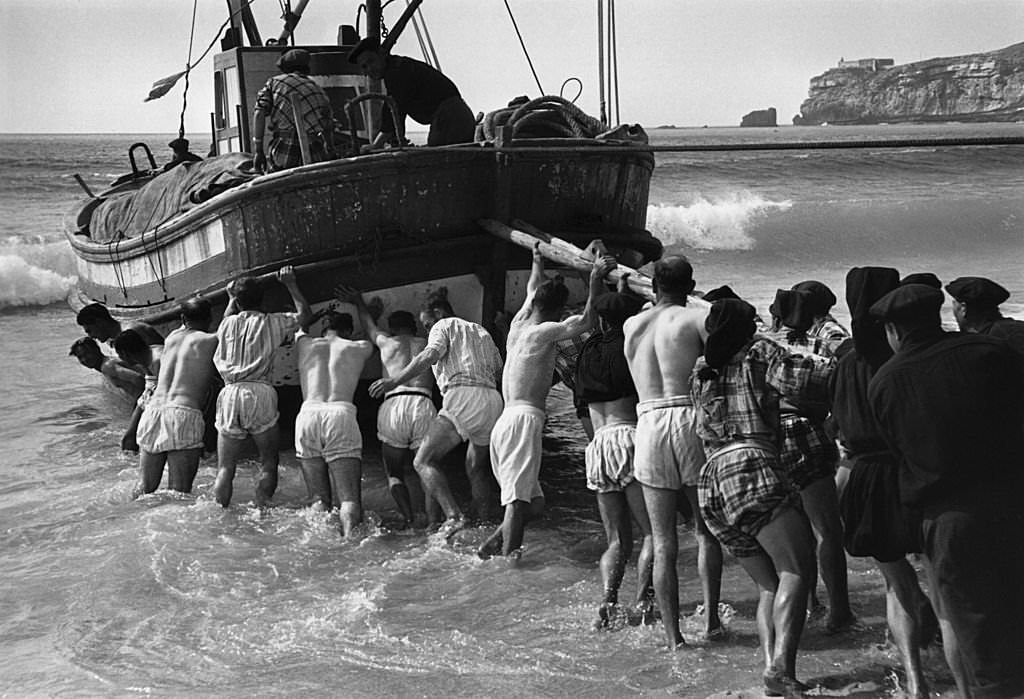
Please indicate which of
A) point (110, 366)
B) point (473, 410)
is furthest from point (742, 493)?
point (110, 366)

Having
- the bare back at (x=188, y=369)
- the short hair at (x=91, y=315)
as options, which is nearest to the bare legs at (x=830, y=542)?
the bare back at (x=188, y=369)

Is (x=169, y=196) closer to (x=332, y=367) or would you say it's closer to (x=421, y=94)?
(x=421, y=94)

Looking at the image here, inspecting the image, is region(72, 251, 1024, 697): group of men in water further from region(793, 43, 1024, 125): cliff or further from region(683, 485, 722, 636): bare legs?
region(793, 43, 1024, 125): cliff

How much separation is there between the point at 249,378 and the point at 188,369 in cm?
57

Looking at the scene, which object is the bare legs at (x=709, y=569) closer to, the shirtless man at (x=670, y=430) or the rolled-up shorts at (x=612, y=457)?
the shirtless man at (x=670, y=430)

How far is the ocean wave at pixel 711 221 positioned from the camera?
113 feet

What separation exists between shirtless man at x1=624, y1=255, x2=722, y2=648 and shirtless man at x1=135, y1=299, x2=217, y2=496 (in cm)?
422

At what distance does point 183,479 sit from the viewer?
32.5 feet

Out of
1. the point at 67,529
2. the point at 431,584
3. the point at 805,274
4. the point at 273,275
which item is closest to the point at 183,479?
the point at 67,529

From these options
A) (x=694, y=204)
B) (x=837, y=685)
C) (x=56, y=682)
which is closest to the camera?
(x=837, y=685)

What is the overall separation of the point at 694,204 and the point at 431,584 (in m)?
30.6

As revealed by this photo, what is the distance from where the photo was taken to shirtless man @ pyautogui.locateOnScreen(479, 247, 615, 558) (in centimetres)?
799

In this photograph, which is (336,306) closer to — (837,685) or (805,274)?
(837,685)

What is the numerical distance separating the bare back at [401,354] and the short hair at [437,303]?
292 millimetres
